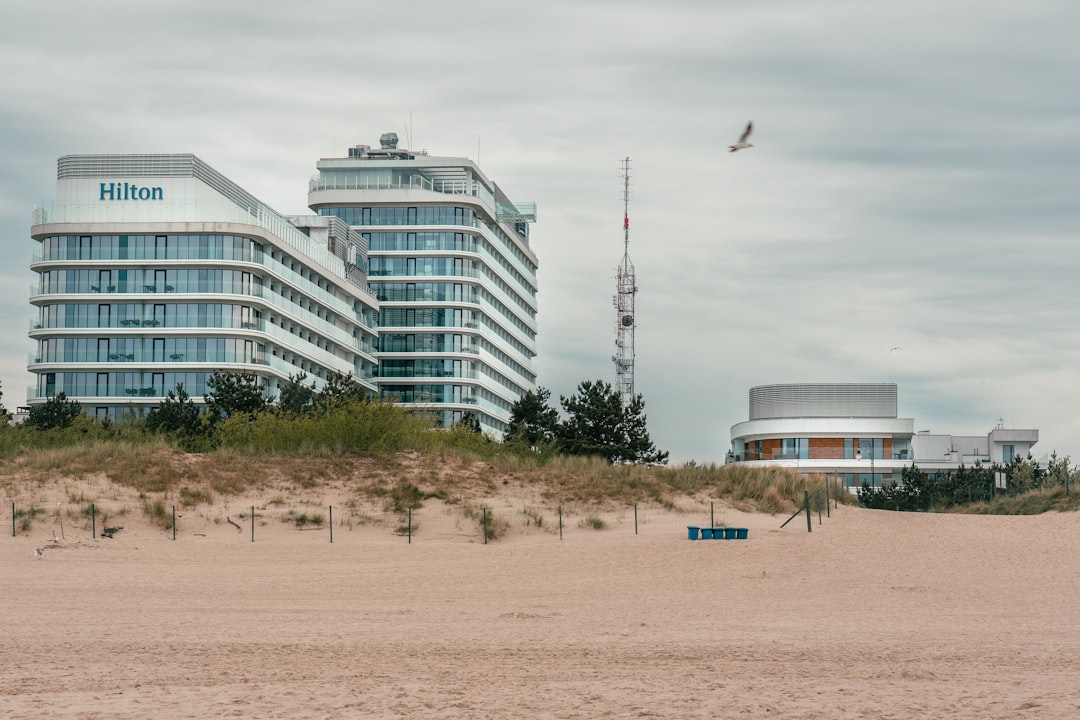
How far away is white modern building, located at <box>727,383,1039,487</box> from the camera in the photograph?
146125 mm

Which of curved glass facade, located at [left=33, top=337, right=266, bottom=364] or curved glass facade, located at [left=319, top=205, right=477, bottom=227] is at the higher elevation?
curved glass facade, located at [left=319, top=205, right=477, bottom=227]

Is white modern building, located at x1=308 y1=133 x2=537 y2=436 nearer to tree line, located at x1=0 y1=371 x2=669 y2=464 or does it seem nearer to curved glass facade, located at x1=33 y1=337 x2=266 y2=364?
tree line, located at x1=0 y1=371 x2=669 y2=464

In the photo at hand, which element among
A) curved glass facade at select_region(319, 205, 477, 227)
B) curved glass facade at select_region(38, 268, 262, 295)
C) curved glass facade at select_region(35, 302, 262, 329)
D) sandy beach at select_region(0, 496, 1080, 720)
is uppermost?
curved glass facade at select_region(319, 205, 477, 227)

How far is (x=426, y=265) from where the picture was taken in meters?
144

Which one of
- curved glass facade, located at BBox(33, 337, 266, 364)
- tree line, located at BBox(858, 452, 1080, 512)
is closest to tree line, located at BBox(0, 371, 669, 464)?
curved glass facade, located at BBox(33, 337, 266, 364)

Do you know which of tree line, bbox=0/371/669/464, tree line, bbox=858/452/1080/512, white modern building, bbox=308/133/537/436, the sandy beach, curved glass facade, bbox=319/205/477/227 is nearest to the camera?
the sandy beach

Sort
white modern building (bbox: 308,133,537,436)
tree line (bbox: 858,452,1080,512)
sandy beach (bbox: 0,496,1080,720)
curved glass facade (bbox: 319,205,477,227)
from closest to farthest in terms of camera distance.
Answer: sandy beach (bbox: 0,496,1080,720)
tree line (bbox: 858,452,1080,512)
white modern building (bbox: 308,133,537,436)
curved glass facade (bbox: 319,205,477,227)

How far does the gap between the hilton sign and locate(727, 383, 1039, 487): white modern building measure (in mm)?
69018

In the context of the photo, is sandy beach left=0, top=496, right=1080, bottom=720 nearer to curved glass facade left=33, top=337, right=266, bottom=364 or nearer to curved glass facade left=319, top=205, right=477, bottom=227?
curved glass facade left=33, top=337, right=266, bottom=364

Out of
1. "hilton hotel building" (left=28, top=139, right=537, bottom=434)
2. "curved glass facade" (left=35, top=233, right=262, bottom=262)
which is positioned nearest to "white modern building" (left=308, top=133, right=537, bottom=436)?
"hilton hotel building" (left=28, top=139, right=537, bottom=434)

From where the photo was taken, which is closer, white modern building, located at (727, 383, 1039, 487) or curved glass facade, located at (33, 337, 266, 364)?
curved glass facade, located at (33, 337, 266, 364)

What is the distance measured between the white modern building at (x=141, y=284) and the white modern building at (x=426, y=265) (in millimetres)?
33055

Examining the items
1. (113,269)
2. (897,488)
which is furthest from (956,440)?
(113,269)

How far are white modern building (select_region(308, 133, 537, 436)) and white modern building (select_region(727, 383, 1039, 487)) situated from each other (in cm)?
2911
